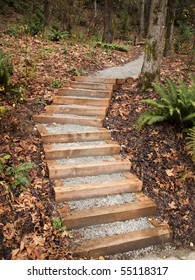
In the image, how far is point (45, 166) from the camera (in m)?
5.47

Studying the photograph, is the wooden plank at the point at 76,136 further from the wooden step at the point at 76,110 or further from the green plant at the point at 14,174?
Answer: the green plant at the point at 14,174

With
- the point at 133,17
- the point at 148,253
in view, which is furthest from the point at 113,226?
the point at 133,17

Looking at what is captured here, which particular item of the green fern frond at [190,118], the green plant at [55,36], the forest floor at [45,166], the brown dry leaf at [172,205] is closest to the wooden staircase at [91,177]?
the forest floor at [45,166]

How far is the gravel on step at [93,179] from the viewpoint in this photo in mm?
5266

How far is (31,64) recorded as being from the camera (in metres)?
8.91

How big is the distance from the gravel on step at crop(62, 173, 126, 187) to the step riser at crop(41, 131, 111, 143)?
116cm

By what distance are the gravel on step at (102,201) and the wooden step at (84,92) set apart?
367cm

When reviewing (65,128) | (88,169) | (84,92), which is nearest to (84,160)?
(88,169)

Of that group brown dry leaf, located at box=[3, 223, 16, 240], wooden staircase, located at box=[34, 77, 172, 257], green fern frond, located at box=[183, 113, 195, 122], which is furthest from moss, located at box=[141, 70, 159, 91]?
brown dry leaf, located at box=[3, 223, 16, 240]

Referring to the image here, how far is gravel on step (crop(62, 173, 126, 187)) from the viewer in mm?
5266

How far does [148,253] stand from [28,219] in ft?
6.83

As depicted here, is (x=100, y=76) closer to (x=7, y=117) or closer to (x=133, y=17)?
(x=7, y=117)

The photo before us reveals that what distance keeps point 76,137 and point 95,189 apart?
1616mm

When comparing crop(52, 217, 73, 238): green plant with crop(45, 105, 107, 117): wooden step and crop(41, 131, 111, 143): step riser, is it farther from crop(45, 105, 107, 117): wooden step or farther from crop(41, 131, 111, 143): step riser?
crop(45, 105, 107, 117): wooden step
